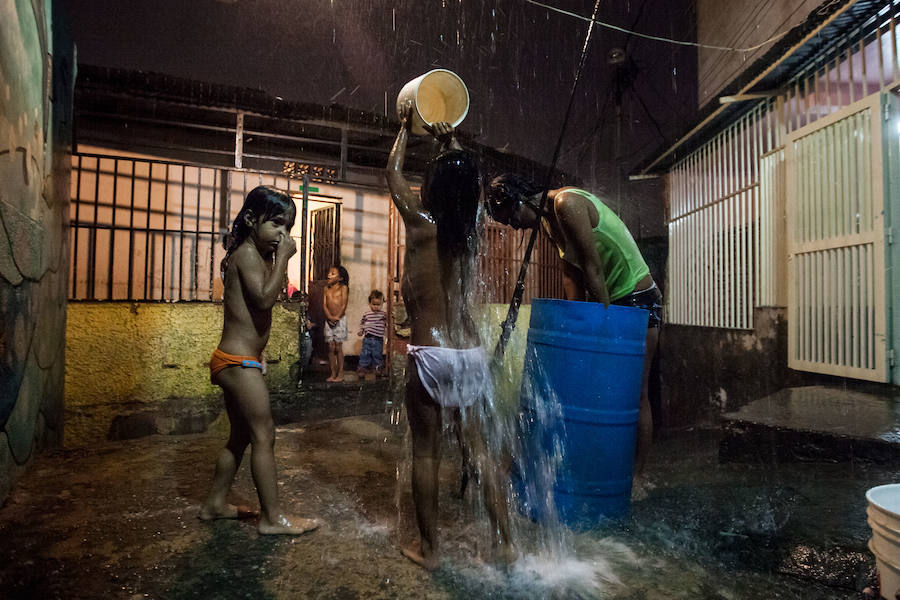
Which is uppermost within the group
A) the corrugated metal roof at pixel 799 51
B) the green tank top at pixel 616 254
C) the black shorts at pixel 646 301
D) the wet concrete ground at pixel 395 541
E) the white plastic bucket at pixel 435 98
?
the corrugated metal roof at pixel 799 51

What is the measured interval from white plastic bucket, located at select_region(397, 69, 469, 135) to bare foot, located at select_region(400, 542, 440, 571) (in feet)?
6.70

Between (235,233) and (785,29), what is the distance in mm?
7673

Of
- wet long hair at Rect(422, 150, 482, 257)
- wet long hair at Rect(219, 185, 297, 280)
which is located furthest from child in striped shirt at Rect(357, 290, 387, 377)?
wet long hair at Rect(422, 150, 482, 257)

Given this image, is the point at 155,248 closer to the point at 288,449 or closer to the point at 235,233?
the point at 288,449

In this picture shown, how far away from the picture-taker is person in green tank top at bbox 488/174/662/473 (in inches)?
115

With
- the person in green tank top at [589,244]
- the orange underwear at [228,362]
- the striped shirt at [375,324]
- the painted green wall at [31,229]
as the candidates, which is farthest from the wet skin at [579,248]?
the striped shirt at [375,324]

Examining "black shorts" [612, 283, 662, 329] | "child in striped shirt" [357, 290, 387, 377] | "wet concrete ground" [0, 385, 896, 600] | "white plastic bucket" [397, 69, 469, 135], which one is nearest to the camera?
"wet concrete ground" [0, 385, 896, 600]

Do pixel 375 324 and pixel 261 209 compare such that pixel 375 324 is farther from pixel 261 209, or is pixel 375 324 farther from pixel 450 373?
pixel 450 373

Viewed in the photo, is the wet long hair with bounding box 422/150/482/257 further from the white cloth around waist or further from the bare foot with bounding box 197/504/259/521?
the bare foot with bounding box 197/504/259/521

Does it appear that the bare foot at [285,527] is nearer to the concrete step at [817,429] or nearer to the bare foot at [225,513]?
the bare foot at [225,513]

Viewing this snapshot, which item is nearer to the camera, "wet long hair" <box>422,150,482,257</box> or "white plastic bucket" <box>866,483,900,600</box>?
"white plastic bucket" <box>866,483,900,600</box>

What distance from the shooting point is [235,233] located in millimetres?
2893

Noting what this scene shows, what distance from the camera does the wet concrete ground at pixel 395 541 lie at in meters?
2.12

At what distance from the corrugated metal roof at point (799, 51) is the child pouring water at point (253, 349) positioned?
17.0ft
